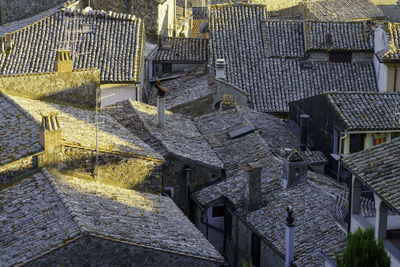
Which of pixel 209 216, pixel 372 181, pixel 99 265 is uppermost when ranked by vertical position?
pixel 372 181

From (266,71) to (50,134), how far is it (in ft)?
70.2

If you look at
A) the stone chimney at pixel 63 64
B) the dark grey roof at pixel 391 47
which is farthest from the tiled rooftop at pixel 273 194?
the dark grey roof at pixel 391 47

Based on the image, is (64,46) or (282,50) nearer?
(64,46)

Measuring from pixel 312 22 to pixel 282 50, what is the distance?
2.42 m

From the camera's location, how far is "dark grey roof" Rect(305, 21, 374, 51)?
43956mm

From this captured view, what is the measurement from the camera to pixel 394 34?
4112cm

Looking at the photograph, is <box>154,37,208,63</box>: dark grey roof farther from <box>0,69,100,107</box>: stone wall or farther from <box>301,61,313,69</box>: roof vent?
<box>0,69,100,107</box>: stone wall

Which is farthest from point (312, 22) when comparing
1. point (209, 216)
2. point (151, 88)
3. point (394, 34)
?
point (209, 216)

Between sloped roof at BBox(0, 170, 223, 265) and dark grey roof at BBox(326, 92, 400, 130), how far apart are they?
808 centimetres

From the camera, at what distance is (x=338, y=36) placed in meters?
44.8

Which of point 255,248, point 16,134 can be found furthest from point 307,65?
point 16,134

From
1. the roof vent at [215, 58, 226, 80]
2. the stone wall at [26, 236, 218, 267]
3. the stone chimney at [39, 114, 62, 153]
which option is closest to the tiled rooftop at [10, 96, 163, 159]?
the stone chimney at [39, 114, 62, 153]

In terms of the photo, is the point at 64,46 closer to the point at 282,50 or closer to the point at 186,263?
the point at 282,50

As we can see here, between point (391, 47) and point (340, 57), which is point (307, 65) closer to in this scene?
point (340, 57)
